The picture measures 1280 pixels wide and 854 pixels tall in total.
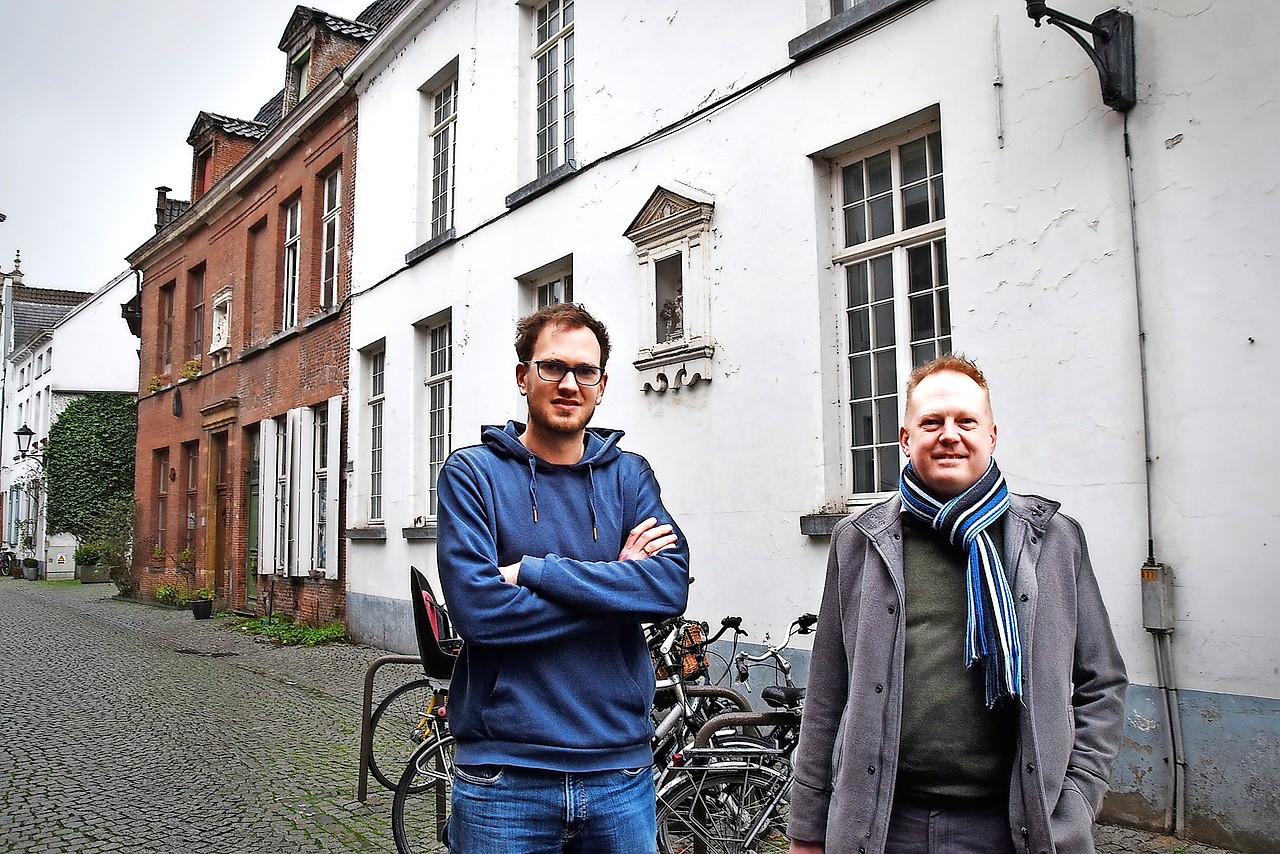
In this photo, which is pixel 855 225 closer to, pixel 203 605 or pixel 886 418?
pixel 886 418

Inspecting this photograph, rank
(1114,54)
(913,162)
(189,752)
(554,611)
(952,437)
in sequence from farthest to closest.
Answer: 1. (189,752)
2. (913,162)
3. (1114,54)
4. (554,611)
5. (952,437)

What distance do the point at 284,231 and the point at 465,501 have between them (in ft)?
53.5

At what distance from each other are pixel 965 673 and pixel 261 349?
16636 millimetres

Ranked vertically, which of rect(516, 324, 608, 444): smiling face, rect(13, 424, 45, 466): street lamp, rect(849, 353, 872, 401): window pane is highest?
rect(13, 424, 45, 466): street lamp

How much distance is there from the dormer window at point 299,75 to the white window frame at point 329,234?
218cm

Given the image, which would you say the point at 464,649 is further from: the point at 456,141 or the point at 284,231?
the point at 284,231

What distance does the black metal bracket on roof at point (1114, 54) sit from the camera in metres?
5.17

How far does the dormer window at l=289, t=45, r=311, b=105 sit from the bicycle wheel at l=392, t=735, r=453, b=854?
14.5 meters

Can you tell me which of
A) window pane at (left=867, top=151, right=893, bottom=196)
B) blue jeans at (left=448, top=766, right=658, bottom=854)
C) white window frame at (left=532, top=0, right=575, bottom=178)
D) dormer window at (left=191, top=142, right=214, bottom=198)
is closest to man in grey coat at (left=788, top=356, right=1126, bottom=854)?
blue jeans at (left=448, top=766, right=658, bottom=854)

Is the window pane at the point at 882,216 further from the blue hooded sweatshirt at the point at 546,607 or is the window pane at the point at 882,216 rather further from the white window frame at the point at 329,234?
the white window frame at the point at 329,234

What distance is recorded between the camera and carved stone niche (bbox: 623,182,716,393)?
25.8 ft

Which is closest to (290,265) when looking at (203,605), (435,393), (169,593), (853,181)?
(203,605)

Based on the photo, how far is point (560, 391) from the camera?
2.40 meters

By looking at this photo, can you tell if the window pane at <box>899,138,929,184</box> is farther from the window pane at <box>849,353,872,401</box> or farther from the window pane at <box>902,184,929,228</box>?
the window pane at <box>849,353,872,401</box>
